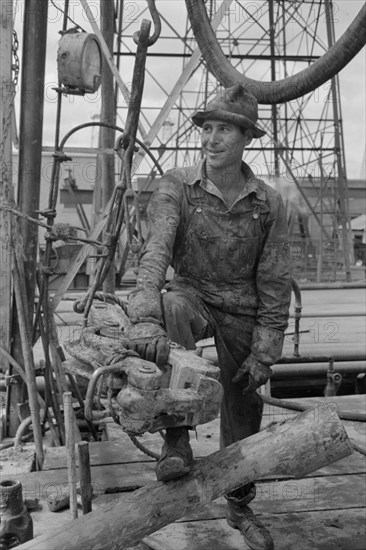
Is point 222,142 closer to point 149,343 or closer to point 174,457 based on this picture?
point 149,343

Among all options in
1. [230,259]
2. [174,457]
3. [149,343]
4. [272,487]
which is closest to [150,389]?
[149,343]

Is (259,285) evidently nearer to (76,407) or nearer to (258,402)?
(258,402)

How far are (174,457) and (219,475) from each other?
0.18m

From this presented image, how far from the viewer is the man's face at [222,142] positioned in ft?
10.4

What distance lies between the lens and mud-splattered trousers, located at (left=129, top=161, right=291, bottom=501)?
328 centimetres

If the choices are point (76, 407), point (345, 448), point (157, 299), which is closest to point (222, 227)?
point (157, 299)

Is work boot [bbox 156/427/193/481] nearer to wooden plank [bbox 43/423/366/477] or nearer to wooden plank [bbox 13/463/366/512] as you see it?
wooden plank [bbox 13/463/366/512]

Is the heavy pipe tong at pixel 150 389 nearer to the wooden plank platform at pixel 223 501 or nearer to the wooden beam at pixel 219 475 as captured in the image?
the wooden beam at pixel 219 475

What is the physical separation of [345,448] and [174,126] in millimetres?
17130

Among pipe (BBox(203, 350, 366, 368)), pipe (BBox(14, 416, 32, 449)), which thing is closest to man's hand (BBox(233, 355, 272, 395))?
pipe (BBox(14, 416, 32, 449))

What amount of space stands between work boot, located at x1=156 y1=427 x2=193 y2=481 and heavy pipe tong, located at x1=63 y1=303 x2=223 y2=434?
0.17 metres

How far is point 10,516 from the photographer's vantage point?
286cm

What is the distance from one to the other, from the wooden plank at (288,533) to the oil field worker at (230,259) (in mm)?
112

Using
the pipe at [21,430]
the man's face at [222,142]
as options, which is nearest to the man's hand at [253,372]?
the man's face at [222,142]
